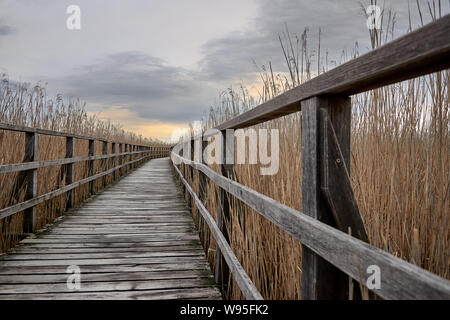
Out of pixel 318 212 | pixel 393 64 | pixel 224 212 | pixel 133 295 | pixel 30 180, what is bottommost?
pixel 133 295

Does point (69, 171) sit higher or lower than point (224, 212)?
higher

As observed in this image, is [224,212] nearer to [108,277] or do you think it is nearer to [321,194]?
[108,277]

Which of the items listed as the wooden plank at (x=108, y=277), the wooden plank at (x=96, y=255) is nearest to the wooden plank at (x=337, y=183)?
the wooden plank at (x=108, y=277)

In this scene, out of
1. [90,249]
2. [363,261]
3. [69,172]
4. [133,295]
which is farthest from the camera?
[69,172]

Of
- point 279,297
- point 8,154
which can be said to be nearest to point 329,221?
point 279,297

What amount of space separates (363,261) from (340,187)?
0.93 feet

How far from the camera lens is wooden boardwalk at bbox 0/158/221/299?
2.04m

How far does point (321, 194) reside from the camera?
829mm

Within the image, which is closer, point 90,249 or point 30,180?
point 90,249

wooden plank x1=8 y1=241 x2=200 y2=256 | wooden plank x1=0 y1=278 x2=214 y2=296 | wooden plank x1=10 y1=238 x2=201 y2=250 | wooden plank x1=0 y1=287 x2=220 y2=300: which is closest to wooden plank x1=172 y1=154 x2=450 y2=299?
wooden plank x1=0 y1=287 x2=220 y2=300

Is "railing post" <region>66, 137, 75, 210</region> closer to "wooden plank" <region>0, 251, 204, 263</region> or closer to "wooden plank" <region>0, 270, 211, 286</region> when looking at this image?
"wooden plank" <region>0, 251, 204, 263</region>

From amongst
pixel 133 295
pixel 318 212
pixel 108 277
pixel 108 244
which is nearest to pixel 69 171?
pixel 108 244

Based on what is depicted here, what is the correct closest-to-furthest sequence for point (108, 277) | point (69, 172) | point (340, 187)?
point (340, 187) < point (108, 277) < point (69, 172)

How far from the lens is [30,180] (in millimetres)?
3184
